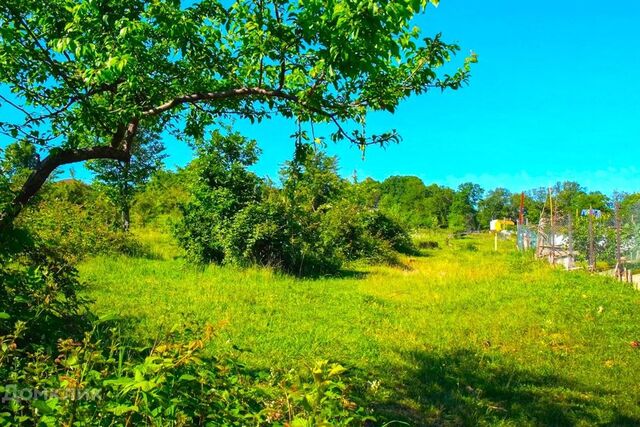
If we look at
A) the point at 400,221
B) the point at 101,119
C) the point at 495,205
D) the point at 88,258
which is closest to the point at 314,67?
the point at 101,119

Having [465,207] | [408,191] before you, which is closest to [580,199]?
[465,207]

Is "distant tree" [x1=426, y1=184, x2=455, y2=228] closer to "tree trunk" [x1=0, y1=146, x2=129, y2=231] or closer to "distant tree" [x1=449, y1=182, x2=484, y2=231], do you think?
"distant tree" [x1=449, y1=182, x2=484, y2=231]

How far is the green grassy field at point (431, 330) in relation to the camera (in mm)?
5453

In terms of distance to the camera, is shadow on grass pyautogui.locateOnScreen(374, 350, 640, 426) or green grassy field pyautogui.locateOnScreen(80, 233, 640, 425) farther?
green grassy field pyautogui.locateOnScreen(80, 233, 640, 425)

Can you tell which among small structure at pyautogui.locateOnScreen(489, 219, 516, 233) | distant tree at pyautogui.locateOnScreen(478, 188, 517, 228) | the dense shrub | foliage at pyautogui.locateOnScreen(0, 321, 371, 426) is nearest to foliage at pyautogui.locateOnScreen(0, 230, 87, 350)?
the dense shrub

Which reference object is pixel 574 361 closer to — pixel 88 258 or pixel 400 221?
pixel 88 258

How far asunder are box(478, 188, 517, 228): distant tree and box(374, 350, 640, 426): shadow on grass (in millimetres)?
112029

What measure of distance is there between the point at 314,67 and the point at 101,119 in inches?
72.0

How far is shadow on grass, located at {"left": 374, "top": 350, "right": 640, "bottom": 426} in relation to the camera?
5023mm

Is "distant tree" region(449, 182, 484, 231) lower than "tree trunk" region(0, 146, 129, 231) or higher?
higher

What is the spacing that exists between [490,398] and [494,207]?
4732 inches

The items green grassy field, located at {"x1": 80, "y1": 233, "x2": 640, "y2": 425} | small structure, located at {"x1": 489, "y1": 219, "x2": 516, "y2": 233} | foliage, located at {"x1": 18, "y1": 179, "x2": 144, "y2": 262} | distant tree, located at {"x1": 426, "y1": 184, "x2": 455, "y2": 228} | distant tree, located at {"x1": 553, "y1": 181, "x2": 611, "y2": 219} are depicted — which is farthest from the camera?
distant tree, located at {"x1": 426, "y1": 184, "x2": 455, "y2": 228}

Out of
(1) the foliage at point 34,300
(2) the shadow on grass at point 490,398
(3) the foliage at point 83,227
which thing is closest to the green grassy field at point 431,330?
(2) the shadow on grass at point 490,398

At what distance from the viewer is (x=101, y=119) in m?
3.95
